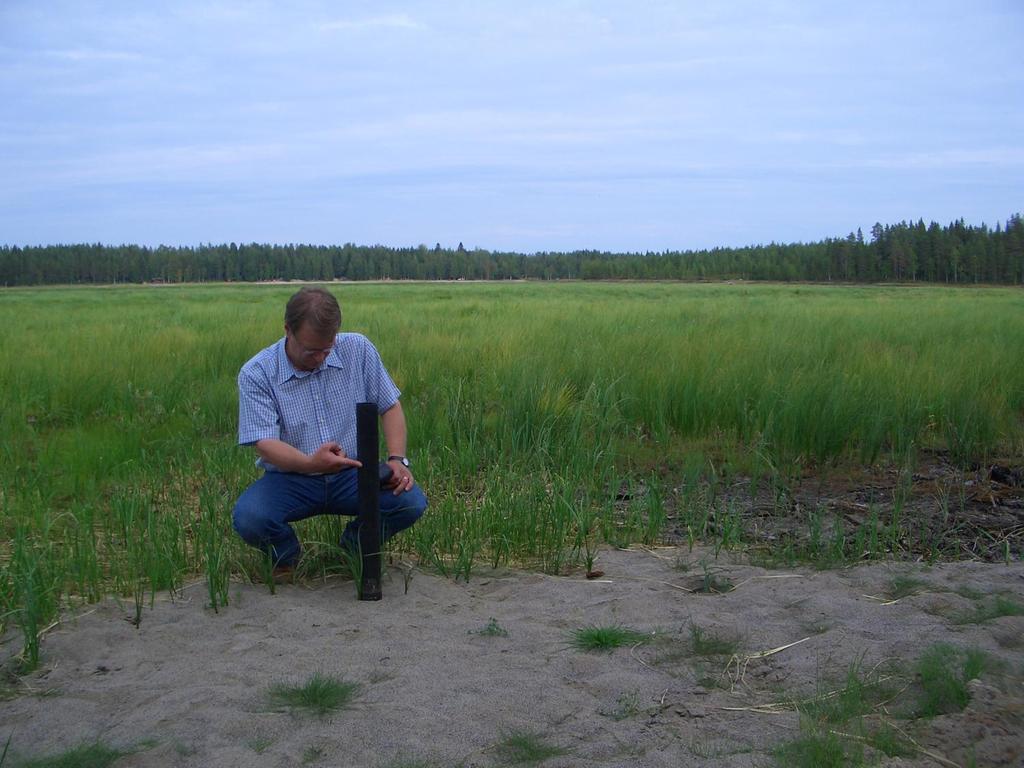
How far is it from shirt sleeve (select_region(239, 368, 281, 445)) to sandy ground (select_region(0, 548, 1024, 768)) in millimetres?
646

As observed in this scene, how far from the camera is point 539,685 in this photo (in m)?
2.86

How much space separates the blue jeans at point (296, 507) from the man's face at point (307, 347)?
46 cm

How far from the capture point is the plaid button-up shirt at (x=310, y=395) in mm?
3781

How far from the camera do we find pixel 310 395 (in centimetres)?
389

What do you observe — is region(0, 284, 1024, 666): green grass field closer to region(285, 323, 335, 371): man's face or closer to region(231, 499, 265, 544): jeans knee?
region(231, 499, 265, 544): jeans knee

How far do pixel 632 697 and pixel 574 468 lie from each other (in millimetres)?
2768

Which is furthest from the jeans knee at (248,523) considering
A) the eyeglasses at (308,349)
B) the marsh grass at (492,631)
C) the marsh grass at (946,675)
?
the marsh grass at (946,675)

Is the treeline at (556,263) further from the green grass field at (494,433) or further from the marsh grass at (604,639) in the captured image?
the marsh grass at (604,639)

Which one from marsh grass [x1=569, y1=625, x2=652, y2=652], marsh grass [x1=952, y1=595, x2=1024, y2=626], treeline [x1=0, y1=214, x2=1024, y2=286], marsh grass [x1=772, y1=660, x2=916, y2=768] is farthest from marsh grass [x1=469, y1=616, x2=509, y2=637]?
treeline [x1=0, y1=214, x2=1024, y2=286]

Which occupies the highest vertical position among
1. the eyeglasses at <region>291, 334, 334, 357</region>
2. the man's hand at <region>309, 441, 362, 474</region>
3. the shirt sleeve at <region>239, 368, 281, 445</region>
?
the eyeglasses at <region>291, 334, 334, 357</region>

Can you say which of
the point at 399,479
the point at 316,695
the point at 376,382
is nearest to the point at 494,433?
the point at 376,382

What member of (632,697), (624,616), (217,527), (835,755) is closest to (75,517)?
(217,527)

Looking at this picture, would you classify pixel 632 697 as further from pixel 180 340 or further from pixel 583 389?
pixel 180 340

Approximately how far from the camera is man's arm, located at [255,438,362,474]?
360cm
